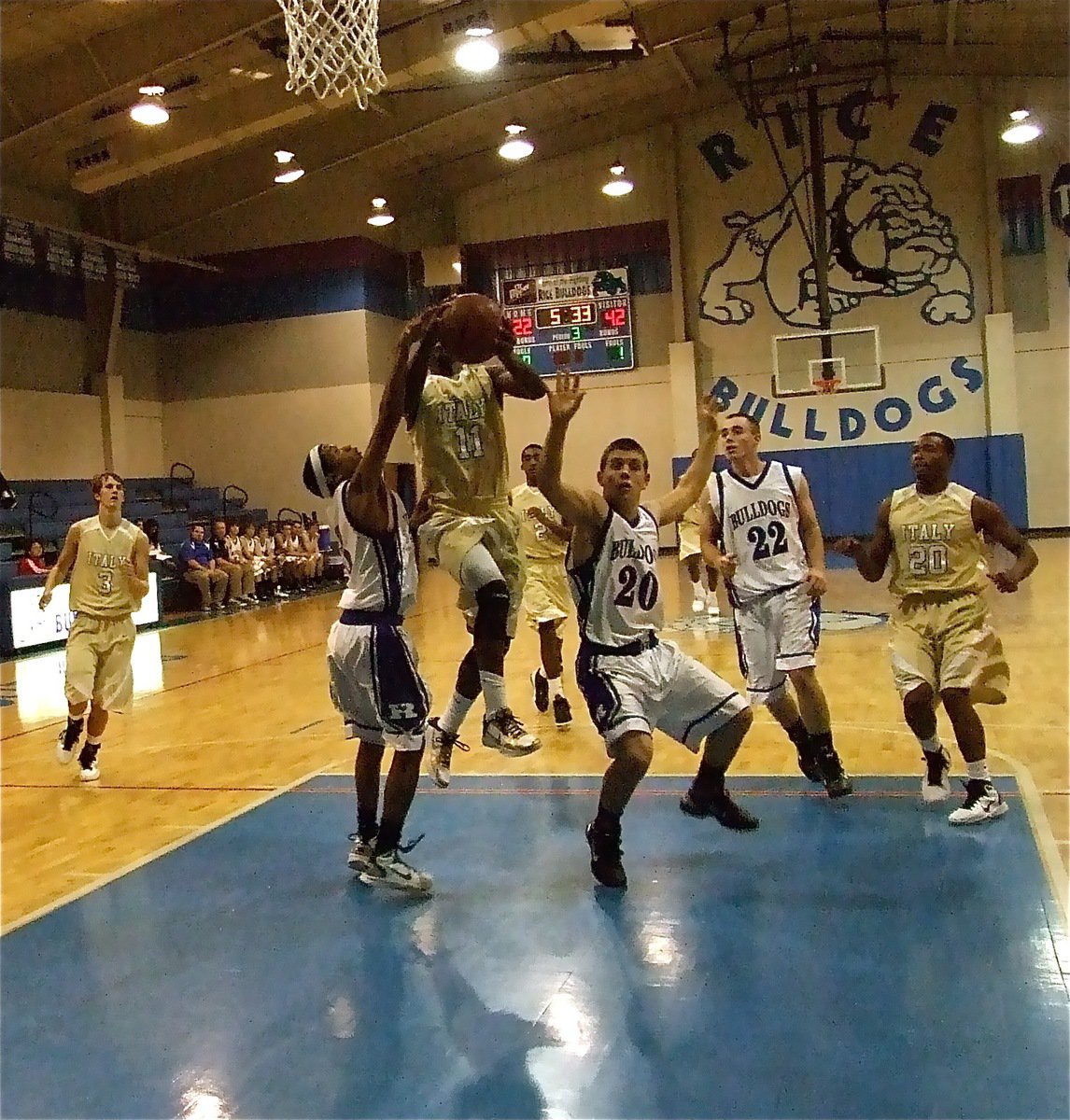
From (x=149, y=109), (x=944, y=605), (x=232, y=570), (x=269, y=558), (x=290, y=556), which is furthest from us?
(x=290, y=556)

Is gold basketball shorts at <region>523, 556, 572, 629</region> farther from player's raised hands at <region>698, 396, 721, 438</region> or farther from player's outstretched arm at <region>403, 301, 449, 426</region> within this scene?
player's outstretched arm at <region>403, 301, 449, 426</region>

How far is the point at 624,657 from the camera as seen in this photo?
14.0 ft

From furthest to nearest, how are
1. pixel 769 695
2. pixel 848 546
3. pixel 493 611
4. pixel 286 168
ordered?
pixel 286 168
pixel 769 695
pixel 848 546
pixel 493 611

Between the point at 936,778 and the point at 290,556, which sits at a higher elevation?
the point at 290,556

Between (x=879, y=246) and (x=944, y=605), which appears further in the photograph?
(x=879, y=246)

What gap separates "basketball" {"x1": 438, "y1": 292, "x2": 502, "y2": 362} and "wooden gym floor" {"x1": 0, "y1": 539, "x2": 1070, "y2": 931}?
211 centimetres

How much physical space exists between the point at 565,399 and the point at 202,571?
13.3 metres

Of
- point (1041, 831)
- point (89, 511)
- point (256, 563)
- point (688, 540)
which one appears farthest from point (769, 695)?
point (89, 511)

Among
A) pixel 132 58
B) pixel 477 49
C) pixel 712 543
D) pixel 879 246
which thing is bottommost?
pixel 712 543

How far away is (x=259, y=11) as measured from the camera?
39.8 ft

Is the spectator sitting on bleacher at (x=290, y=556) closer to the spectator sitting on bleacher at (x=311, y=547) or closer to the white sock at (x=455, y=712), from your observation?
the spectator sitting on bleacher at (x=311, y=547)

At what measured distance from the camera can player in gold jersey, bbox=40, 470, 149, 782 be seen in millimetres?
6559

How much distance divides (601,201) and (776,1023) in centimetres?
1967

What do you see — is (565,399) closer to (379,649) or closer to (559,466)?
(559,466)
